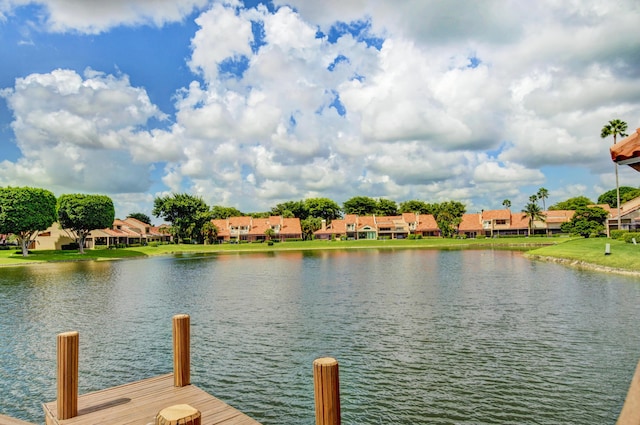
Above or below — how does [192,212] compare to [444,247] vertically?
above

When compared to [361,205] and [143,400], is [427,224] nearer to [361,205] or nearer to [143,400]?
[361,205]

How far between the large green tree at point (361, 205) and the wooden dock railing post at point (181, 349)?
13216 cm

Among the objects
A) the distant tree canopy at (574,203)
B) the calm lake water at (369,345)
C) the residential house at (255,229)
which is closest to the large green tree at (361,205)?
the residential house at (255,229)

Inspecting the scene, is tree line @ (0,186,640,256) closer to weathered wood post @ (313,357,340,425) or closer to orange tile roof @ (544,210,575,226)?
orange tile roof @ (544,210,575,226)

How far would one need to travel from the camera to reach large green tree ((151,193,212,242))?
99.9 metres

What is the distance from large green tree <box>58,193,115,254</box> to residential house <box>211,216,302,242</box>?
39954 mm

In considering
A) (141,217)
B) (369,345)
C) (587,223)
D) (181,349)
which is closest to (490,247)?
(587,223)

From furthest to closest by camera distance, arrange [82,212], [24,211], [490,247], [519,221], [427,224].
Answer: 1. [427,224]
2. [519,221]
3. [490,247]
4. [82,212]
5. [24,211]

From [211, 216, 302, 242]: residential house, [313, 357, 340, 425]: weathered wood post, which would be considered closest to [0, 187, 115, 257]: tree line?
[211, 216, 302, 242]: residential house

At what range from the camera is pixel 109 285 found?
113 ft

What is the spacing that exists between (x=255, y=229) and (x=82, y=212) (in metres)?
51.3

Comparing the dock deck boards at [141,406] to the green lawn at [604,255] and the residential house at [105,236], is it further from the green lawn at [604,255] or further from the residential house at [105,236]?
the residential house at [105,236]

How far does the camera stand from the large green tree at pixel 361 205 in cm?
14075

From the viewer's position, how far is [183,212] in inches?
3999
